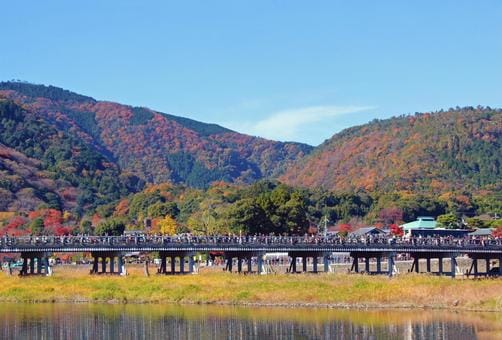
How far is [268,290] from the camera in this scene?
63531mm

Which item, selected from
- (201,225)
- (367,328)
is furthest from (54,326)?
(201,225)

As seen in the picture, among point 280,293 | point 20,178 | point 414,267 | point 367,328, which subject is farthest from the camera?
point 20,178

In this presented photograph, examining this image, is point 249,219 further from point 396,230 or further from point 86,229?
point 396,230

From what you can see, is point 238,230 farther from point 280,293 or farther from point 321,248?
point 280,293

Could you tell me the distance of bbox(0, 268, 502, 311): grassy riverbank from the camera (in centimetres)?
5803

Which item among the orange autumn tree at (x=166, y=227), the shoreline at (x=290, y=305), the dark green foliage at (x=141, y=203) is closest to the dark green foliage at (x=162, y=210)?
the dark green foliage at (x=141, y=203)

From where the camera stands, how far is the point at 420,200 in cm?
16262

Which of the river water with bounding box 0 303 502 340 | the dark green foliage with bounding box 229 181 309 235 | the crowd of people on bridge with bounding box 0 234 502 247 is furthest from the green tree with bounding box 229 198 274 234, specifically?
the river water with bounding box 0 303 502 340

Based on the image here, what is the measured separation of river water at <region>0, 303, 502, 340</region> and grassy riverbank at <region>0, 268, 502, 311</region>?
3.34 metres

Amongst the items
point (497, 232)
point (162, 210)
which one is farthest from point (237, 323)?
point (162, 210)

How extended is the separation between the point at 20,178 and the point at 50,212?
4232 centimetres

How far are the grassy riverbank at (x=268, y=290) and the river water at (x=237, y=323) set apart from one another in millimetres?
3335

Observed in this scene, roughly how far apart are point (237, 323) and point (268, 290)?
14.2 m

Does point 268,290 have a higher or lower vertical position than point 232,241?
lower
